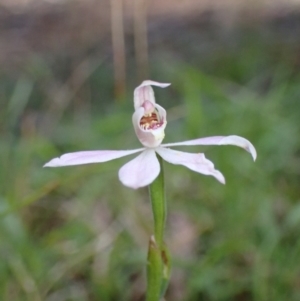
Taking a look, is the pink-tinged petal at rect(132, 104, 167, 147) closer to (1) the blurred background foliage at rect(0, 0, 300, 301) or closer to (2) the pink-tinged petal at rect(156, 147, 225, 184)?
(2) the pink-tinged petal at rect(156, 147, 225, 184)

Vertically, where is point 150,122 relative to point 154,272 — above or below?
above

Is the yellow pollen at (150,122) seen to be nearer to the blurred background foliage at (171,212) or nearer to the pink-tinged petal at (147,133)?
the pink-tinged petal at (147,133)

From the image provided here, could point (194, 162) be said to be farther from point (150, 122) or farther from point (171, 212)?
point (171, 212)

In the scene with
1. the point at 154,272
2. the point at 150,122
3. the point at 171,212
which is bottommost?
the point at 171,212

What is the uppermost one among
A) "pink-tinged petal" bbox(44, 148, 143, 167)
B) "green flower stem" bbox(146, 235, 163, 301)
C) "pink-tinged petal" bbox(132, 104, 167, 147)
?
"pink-tinged petal" bbox(44, 148, 143, 167)

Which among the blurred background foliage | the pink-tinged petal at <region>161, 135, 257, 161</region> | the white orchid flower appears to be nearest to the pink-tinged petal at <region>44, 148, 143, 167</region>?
the white orchid flower

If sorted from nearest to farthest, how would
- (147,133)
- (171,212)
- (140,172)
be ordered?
1. (140,172)
2. (147,133)
3. (171,212)

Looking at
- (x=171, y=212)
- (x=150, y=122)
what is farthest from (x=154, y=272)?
(x=171, y=212)

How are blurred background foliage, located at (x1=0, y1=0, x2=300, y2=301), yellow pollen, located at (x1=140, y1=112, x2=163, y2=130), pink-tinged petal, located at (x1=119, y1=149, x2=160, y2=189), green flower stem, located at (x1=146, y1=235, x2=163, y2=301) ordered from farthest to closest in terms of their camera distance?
blurred background foliage, located at (x1=0, y1=0, x2=300, y2=301)
yellow pollen, located at (x1=140, y1=112, x2=163, y2=130)
green flower stem, located at (x1=146, y1=235, x2=163, y2=301)
pink-tinged petal, located at (x1=119, y1=149, x2=160, y2=189)

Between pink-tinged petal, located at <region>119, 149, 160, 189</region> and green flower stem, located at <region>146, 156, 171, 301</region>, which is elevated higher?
pink-tinged petal, located at <region>119, 149, 160, 189</region>
